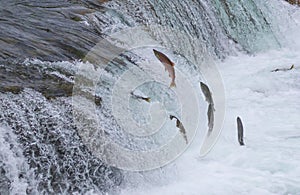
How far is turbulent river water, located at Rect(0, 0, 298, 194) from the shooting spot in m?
2.96

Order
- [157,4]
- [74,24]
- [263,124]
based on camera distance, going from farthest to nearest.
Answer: [157,4], [74,24], [263,124]

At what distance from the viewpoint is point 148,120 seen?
12.3 feet

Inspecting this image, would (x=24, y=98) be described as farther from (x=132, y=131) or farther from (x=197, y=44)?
(x=197, y=44)

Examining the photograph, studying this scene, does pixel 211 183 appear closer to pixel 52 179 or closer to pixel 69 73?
pixel 52 179

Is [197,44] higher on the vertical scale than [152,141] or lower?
lower

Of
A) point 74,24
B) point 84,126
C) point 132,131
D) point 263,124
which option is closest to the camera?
point 84,126

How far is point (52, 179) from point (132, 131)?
721mm

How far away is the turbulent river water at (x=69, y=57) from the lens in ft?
9.70

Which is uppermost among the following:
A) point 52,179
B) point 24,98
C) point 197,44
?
point 24,98

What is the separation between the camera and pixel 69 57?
13.5ft

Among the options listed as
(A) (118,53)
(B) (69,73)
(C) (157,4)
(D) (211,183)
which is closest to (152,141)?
(D) (211,183)

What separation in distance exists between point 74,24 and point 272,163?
8.01ft

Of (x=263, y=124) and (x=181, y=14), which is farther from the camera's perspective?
(x=181, y=14)

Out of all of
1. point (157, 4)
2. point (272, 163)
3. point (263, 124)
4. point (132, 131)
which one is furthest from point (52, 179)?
point (157, 4)
